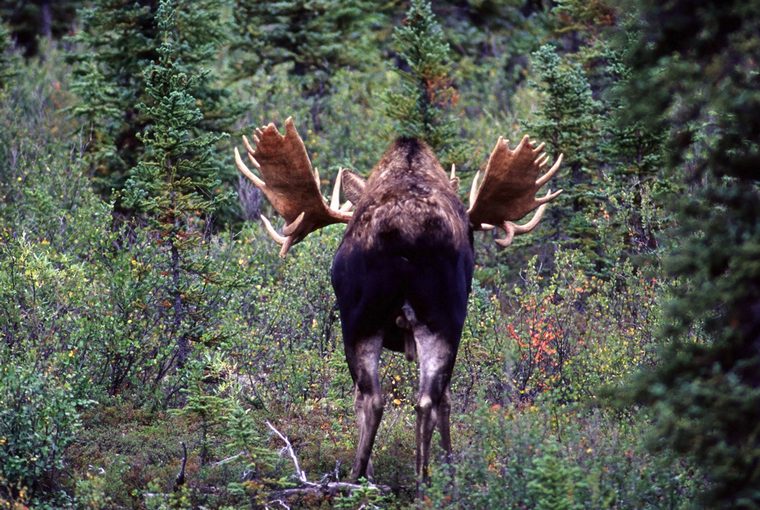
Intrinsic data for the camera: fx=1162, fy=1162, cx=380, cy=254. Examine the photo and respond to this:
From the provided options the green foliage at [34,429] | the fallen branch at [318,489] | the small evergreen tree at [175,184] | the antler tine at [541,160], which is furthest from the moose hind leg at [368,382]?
the small evergreen tree at [175,184]

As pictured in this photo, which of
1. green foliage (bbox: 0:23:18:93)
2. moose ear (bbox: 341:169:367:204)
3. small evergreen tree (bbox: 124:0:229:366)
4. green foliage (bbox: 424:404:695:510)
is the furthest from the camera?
green foliage (bbox: 0:23:18:93)

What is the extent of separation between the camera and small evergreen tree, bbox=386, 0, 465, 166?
15.1 m

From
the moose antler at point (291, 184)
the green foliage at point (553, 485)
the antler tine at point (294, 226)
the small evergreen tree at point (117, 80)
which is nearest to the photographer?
the green foliage at point (553, 485)

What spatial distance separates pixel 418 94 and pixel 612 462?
8.46m

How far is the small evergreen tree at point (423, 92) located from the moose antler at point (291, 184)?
210 inches

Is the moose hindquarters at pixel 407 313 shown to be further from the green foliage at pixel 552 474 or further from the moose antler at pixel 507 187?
the moose antler at pixel 507 187

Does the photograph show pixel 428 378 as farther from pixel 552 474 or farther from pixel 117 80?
pixel 117 80

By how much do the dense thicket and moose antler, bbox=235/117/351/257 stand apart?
4.28 feet

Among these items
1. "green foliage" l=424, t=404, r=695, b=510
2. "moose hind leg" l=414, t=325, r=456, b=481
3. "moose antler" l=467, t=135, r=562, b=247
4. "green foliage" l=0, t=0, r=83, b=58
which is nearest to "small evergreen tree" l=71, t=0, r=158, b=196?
"moose antler" l=467, t=135, r=562, b=247

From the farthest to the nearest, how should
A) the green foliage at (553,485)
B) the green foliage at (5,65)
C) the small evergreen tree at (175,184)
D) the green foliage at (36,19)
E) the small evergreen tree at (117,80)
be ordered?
1. the green foliage at (36,19)
2. the green foliage at (5,65)
3. the small evergreen tree at (117,80)
4. the small evergreen tree at (175,184)
5. the green foliage at (553,485)

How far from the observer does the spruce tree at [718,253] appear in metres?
5.39

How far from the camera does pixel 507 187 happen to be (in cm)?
983

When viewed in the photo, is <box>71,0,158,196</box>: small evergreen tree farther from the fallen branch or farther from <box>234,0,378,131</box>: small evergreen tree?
the fallen branch

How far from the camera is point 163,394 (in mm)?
11312
